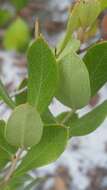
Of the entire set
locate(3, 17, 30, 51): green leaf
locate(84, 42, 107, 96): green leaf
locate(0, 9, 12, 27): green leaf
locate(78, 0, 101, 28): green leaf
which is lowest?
locate(3, 17, 30, 51): green leaf

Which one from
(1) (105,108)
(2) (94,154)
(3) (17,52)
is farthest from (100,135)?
(1) (105,108)

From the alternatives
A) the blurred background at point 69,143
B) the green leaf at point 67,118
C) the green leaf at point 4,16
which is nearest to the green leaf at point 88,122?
the green leaf at point 67,118

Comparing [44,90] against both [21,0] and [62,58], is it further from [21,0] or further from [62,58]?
[21,0]

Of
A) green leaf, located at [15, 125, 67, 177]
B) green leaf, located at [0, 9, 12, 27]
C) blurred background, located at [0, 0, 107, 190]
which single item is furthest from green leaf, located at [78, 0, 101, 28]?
green leaf, located at [0, 9, 12, 27]

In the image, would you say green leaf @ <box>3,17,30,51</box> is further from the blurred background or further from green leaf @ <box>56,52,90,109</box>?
green leaf @ <box>56,52,90,109</box>

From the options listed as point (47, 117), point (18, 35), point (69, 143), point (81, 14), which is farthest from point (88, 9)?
point (18, 35)

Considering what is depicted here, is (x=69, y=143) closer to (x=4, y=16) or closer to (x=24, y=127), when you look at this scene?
(x=4, y=16)

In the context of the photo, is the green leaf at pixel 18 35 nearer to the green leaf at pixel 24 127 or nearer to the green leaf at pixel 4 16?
the green leaf at pixel 4 16
